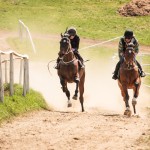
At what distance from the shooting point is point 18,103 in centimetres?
1678

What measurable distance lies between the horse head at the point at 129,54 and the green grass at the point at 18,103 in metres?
3.33

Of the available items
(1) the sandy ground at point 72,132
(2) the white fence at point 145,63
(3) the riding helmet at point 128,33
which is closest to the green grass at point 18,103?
(1) the sandy ground at point 72,132

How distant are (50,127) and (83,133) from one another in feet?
4.27

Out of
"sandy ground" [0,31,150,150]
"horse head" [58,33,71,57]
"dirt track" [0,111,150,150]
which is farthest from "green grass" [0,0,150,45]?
"dirt track" [0,111,150,150]

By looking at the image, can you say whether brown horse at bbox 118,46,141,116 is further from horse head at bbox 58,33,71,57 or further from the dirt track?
the dirt track

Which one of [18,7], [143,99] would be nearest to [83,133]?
[143,99]

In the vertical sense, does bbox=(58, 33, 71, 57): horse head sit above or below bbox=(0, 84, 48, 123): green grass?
above

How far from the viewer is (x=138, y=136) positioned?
13.1 m

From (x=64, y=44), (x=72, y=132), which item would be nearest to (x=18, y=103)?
(x=64, y=44)

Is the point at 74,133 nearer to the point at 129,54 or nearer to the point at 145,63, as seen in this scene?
the point at 129,54

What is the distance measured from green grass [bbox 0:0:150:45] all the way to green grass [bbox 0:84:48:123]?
23187mm

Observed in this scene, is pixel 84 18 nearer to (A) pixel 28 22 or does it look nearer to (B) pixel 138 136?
(A) pixel 28 22

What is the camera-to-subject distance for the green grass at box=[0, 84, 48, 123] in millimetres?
15758

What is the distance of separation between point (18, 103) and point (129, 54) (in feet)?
13.3
